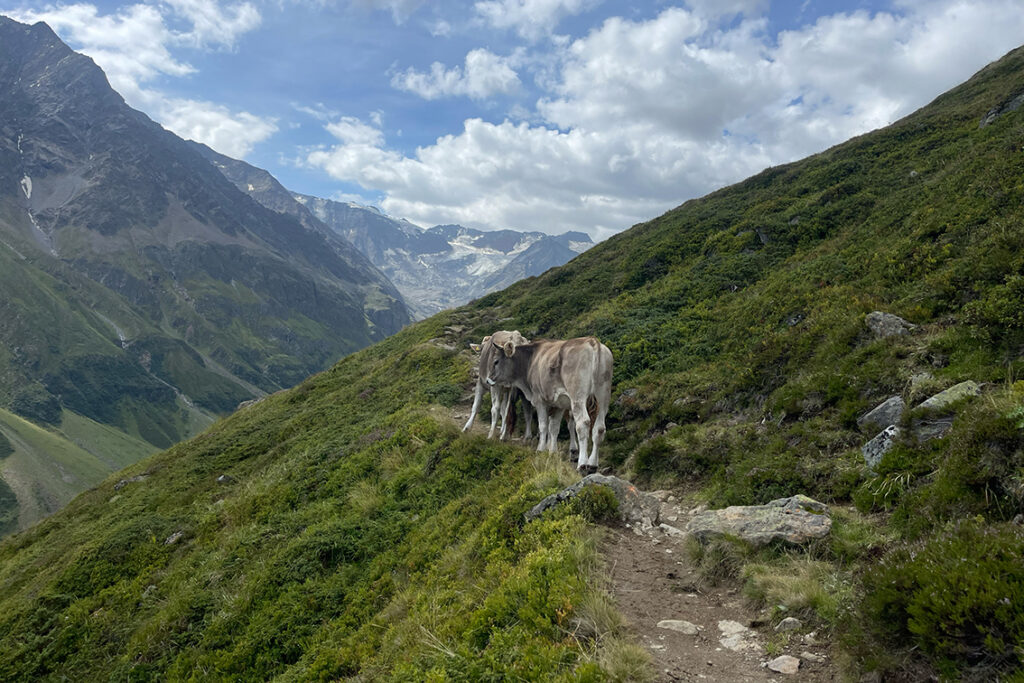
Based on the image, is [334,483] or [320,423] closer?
[334,483]

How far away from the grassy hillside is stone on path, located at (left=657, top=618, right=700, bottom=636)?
797mm

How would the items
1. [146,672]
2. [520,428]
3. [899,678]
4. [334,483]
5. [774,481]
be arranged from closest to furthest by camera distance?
1. [899,678]
2. [774,481]
3. [146,672]
4. [334,483]
5. [520,428]

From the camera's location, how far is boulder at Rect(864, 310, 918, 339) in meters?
11.3

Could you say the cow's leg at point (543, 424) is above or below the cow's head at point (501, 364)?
below

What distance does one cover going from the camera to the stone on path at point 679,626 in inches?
227

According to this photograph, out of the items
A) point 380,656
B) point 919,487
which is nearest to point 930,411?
point 919,487

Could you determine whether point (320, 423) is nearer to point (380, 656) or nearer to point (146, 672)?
point (146, 672)

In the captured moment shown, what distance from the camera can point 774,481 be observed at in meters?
9.30

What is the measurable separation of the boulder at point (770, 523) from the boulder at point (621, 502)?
0.87 metres

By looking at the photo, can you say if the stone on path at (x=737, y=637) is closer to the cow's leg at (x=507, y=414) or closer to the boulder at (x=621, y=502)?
the boulder at (x=621, y=502)

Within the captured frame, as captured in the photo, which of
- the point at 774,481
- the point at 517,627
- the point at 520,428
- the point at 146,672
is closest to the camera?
the point at 517,627

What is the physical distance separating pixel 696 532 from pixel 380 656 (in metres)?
5.00

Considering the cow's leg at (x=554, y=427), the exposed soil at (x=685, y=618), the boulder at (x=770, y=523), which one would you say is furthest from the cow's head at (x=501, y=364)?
the boulder at (x=770, y=523)

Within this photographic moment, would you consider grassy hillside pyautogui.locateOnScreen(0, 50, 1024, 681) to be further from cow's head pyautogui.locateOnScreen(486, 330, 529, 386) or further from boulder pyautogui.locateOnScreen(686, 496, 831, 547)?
cow's head pyautogui.locateOnScreen(486, 330, 529, 386)
